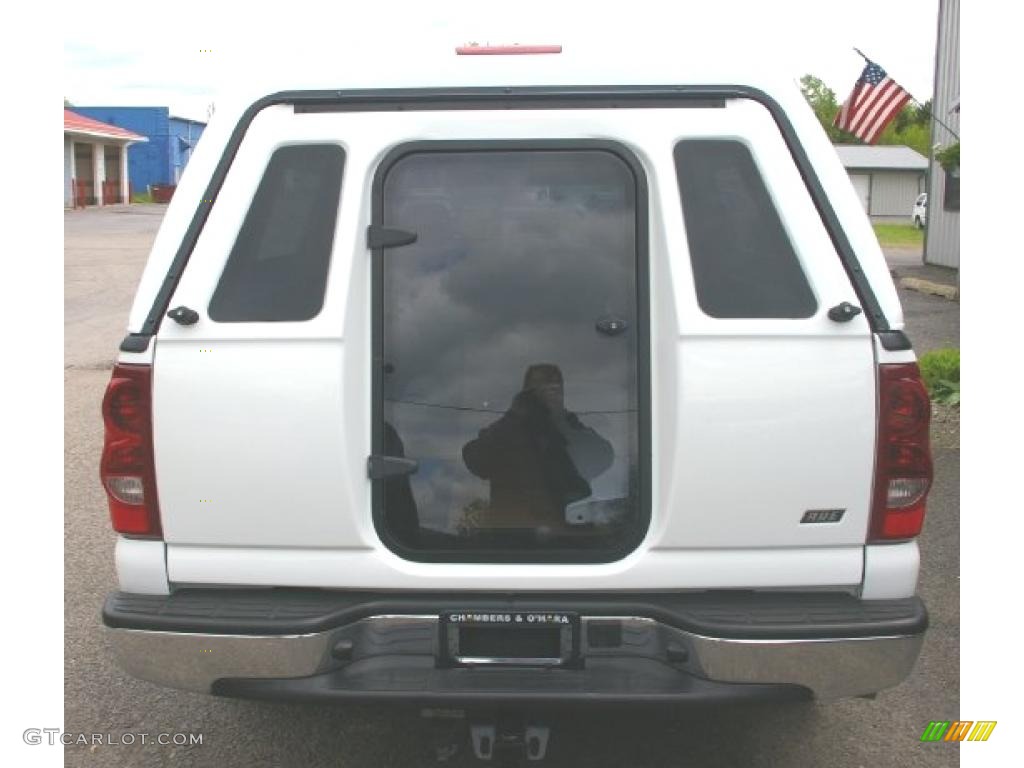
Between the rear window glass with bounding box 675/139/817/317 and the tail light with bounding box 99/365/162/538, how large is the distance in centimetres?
156

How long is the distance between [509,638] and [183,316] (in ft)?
4.13

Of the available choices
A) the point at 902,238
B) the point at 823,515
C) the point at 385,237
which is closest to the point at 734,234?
the point at 823,515

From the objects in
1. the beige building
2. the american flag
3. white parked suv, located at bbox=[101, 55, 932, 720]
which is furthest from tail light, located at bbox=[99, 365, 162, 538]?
the beige building

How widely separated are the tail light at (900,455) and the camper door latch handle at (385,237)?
4.48ft

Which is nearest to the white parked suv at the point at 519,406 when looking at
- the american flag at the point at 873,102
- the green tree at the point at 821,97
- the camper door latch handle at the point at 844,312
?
the camper door latch handle at the point at 844,312

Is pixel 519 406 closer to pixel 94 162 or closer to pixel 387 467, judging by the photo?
pixel 387 467

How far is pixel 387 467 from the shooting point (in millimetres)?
2959

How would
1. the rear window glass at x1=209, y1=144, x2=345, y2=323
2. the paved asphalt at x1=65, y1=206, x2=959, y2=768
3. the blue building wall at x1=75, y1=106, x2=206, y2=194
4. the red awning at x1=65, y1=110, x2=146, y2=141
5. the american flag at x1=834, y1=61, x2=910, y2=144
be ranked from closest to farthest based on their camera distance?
1. the rear window glass at x1=209, y1=144, x2=345, y2=323
2. the paved asphalt at x1=65, y1=206, x2=959, y2=768
3. the american flag at x1=834, y1=61, x2=910, y2=144
4. the red awning at x1=65, y1=110, x2=146, y2=141
5. the blue building wall at x1=75, y1=106, x2=206, y2=194

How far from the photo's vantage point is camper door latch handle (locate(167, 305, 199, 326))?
286 centimetres

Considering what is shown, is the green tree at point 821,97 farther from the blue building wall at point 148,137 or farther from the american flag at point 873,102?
the american flag at point 873,102

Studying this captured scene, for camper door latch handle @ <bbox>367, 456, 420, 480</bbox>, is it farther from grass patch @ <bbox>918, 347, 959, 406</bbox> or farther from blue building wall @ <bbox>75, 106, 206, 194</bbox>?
blue building wall @ <bbox>75, 106, 206, 194</bbox>

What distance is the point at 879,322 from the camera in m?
2.83

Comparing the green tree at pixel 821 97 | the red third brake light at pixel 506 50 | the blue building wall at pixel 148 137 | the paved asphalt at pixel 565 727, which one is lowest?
the paved asphalt at pixel 565 727

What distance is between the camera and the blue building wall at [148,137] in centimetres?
5084
